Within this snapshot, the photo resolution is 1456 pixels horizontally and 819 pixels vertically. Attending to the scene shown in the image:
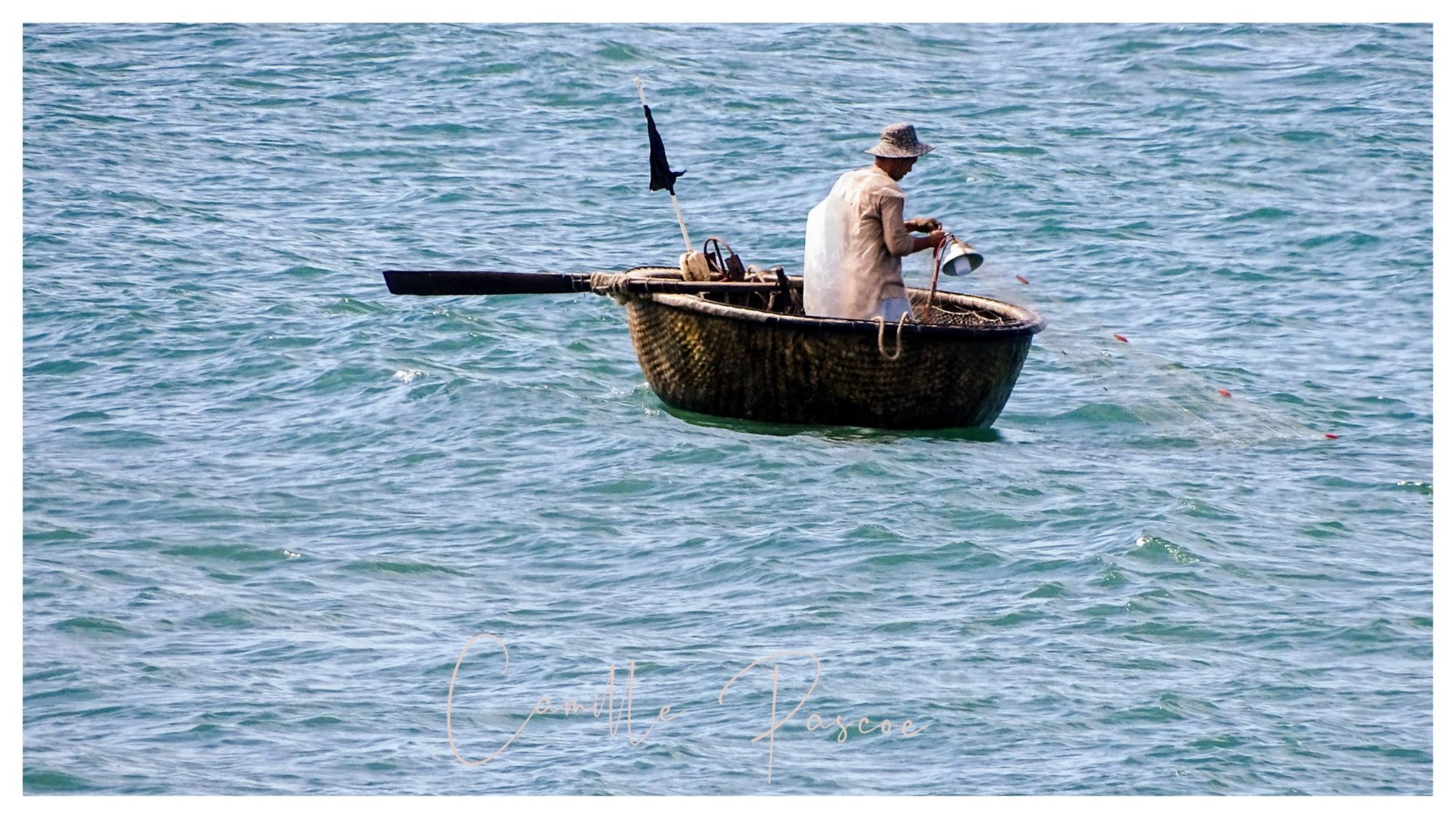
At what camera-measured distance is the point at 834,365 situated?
9.91 meters

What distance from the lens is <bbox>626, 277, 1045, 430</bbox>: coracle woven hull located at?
9805 millimetres

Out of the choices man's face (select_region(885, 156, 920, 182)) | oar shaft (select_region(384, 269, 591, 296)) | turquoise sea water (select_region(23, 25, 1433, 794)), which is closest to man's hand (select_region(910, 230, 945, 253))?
man's face (select_region(885, 156, 920, 182))

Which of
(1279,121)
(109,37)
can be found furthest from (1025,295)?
(109,37)

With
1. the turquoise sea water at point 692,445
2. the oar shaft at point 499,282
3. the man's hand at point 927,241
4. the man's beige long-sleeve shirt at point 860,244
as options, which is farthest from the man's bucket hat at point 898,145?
the oar shaft at point 499,282

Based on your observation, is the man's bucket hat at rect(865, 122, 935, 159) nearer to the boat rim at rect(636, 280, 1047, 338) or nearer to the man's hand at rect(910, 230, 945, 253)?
the man's hand at rect(910, 230, 945, 253)

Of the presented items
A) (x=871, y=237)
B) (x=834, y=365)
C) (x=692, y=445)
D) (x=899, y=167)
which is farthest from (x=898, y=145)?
(x=692, y=445)

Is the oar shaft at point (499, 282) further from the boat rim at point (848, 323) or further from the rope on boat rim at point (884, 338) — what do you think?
the rope on boat rim at point (884, 338)

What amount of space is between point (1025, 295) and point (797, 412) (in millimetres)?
4148

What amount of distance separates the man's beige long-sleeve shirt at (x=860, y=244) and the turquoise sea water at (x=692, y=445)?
75 cm

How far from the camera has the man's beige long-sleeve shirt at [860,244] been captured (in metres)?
9.99

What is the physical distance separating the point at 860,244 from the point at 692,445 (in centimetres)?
140

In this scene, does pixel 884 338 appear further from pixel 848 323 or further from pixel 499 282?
pixel 499 282

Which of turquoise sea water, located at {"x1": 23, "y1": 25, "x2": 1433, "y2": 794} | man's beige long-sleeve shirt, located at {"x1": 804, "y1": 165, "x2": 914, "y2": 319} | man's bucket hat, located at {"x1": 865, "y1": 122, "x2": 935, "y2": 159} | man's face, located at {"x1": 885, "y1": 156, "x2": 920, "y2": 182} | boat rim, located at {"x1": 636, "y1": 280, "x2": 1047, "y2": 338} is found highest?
man's bucket hat, located at {"x1": 865, "y1": 122, "x2": 935, "y2": 159}

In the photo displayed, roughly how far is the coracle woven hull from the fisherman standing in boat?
26 cm
